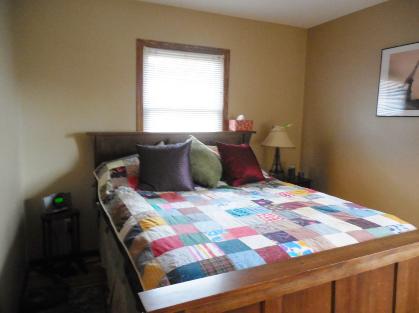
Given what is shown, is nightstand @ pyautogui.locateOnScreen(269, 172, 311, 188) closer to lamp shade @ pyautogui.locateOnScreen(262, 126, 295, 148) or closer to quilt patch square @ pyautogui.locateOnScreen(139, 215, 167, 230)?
lamp shade @ pyautogui.locateOnScreen(262, 126, 295, 148)

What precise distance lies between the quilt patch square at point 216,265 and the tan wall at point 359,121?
88.0 inches

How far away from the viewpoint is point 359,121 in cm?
322

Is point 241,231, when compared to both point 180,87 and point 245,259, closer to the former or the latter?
point 245,259

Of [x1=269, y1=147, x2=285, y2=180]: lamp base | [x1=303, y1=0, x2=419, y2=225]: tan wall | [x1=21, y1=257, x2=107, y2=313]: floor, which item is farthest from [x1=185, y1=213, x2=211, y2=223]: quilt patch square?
[x1=303, y1=0, x2=419, y2=225]: tan wall

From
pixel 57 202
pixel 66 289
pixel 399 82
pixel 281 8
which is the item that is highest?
pixel 281 8

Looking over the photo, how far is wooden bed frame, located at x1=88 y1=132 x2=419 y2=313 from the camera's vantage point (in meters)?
1.00

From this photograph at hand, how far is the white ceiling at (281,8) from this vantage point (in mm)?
2980

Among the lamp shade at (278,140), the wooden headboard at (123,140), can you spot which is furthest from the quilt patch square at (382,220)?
the wooden headboard at (123,140)

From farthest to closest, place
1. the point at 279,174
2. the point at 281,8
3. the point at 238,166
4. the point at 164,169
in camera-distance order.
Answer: the point at 279,174
the point at 281,8
the point at 238,166
the point at 164,169

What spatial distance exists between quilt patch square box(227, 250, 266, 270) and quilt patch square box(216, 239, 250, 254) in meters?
0.03

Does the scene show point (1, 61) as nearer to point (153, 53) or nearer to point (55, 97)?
point (55, 97)

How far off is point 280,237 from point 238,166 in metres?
1.33

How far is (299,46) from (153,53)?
1.82 metres

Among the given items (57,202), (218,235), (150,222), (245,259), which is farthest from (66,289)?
(245,259)
